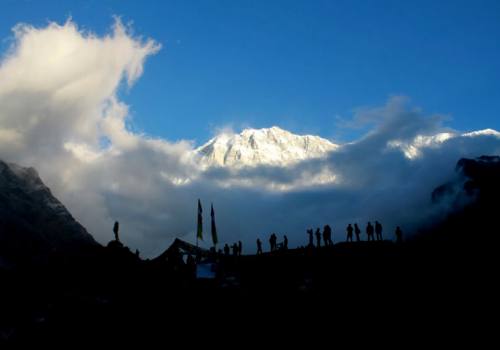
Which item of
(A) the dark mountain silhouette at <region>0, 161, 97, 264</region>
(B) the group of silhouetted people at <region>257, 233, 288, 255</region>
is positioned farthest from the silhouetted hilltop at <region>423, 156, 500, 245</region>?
(A) the dark mountain silhouette at <region>0, 161, 97, 264</region>

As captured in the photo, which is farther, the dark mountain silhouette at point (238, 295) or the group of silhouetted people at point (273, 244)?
the group of silhouetted people at point (273, 244)

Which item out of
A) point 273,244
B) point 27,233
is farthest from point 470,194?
point 27,233

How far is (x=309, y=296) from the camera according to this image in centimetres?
2634

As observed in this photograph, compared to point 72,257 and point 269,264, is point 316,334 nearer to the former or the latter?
point 269,264

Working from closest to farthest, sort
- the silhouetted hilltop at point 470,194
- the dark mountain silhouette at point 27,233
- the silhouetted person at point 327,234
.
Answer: the silhouetted person at point 327,234
the silhouetted hilltop at point 470,194
the dark mountain silhouette at point 27,233

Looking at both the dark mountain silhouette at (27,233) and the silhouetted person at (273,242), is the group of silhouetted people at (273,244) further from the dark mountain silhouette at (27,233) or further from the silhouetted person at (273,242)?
the dark mountain silhouette at (27,233)

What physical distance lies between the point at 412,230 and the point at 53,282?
493 feet

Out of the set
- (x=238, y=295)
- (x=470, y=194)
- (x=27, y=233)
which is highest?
(x=470, y=194)

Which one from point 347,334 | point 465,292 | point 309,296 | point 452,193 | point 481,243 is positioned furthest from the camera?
point 452,193

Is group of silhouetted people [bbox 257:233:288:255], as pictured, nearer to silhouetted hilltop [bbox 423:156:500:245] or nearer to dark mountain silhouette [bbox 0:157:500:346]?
dark mountain silhouette [bbox 0:157:500:346]

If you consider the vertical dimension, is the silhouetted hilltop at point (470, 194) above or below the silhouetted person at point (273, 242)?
above

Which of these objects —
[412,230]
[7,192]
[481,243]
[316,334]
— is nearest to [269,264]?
[316,334]

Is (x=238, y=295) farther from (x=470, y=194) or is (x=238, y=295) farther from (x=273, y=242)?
(x=470, y=194)

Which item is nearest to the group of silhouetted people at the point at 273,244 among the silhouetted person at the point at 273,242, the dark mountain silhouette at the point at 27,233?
the silhouetted person at the point at 273,242
